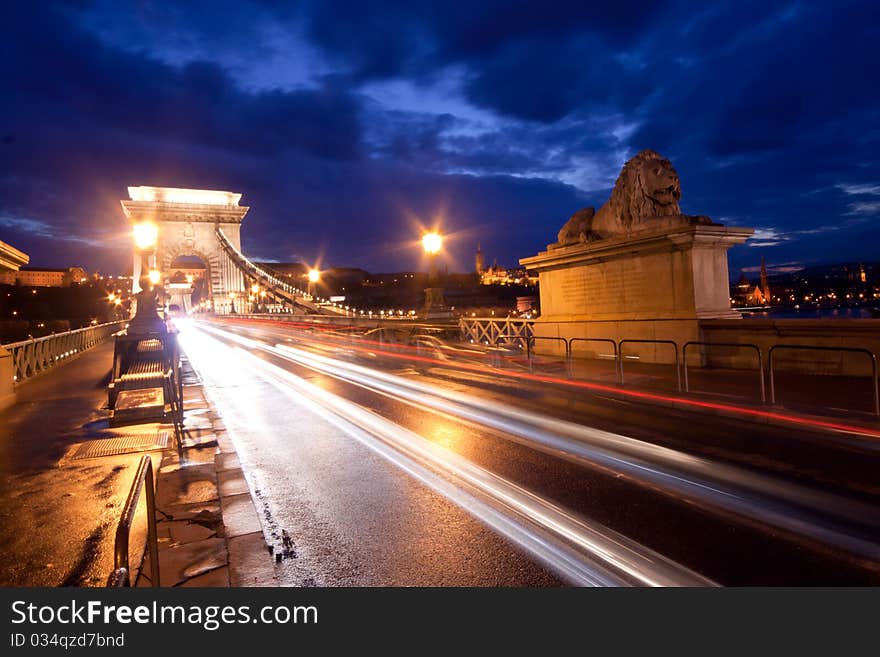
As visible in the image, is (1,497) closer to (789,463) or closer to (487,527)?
(487,527)

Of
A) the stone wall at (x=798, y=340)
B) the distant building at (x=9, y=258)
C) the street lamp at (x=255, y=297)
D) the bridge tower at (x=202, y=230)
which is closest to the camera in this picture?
the distant building at (x=9, y=258)

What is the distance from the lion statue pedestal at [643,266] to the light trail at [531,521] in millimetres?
7756

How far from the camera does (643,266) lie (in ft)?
45.2

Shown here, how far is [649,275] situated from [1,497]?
1266 centimetres

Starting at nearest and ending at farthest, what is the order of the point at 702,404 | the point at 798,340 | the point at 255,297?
1. the point at 702,404
2. the point at 798,340
3. the point at 255,297

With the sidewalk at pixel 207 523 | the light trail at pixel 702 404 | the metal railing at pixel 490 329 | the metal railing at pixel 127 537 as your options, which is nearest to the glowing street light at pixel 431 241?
the metal railing at pixel 490 329

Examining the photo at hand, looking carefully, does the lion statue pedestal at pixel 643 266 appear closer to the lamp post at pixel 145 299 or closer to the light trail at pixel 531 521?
the light trail at pixel 531 521

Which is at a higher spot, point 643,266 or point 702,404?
point 643,266

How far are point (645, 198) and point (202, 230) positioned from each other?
95.7 m

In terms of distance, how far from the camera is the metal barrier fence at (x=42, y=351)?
13430mm

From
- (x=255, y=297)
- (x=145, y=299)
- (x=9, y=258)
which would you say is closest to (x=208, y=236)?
(x=255, y=297)

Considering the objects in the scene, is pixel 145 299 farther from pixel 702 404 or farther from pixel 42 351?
pixel 702 404

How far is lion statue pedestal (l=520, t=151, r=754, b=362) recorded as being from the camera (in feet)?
41.6

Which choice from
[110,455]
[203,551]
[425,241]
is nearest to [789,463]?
[203,551]
